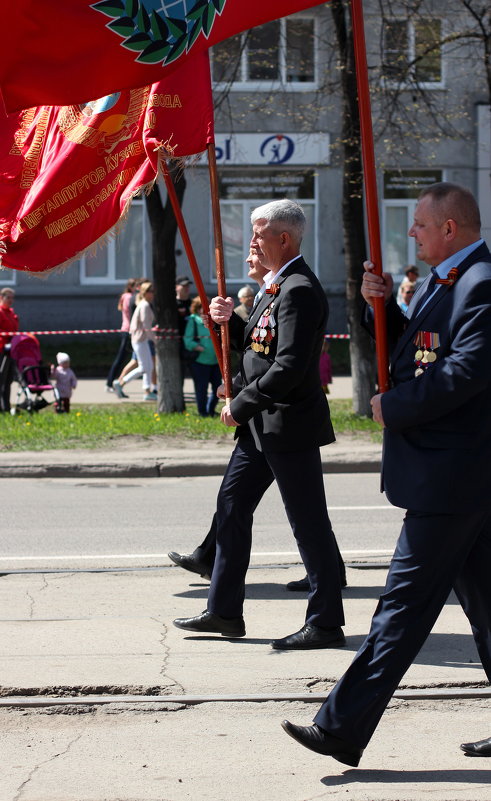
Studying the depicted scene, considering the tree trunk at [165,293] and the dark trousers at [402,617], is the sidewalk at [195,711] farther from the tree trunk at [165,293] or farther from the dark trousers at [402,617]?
the tree trunk at [165,293]

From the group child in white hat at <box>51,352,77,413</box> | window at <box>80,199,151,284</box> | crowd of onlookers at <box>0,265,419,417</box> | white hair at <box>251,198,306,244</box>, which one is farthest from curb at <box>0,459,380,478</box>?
window at <box>80,199,151,284</box>

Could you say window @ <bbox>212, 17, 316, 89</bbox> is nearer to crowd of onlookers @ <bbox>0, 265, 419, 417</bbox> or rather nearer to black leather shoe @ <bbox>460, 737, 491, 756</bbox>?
crowd of onlookers @ <bbox>0, 265, 419, 417</bbox>

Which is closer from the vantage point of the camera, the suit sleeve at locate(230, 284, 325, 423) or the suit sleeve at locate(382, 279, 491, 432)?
the suit sleeve at locate(382, 279, 491, 432)

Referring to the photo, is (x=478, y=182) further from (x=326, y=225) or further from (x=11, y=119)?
Result: (x=11, y=119)

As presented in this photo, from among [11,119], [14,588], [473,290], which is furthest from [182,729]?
[11,119]

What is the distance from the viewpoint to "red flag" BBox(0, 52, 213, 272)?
6.09 meters

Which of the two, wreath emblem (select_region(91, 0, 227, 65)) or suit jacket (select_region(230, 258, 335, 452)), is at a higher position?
wreath emblem (select_region(91, 0, 227, 65))

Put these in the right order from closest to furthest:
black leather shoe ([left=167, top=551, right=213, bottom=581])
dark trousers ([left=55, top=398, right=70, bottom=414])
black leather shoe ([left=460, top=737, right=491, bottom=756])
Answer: black leather shoe ([left=460, top=737, right=491, bottom=756]) < black leather shoe ([left=167, top=551, right=213, bottom=581]) < dark trousers ([left=55, top=398, right=70, bottom=414])

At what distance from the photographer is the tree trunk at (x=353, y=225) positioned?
Result: 1503 cm

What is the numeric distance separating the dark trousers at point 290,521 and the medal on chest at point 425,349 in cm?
155

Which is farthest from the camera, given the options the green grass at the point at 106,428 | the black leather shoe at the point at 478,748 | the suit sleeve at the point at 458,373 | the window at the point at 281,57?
the window at the point at 281,57

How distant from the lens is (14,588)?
6.95 metres

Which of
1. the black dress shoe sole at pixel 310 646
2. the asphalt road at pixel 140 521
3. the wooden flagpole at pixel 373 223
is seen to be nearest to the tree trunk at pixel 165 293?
the asphalt road at pixel 140 521

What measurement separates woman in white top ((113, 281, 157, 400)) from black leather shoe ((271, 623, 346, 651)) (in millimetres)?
13474
